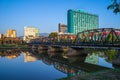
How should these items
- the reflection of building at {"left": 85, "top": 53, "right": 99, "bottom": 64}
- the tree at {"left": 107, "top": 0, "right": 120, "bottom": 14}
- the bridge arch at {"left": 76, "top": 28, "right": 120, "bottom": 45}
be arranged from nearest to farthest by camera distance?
the tree at {"left": 107, "top": 0, "right": 120, "bottom": 14}, the bridge arch at {"left": 76, "top": 28, "right": 120, "bottom": 45}, the reflection of building at {"left": 85, "top": 53, "right": 99, "bottom": 64}

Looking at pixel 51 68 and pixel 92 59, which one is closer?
pixel 51 68

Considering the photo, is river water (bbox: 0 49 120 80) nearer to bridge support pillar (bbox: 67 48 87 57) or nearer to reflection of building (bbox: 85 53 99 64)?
reflection of building (bbox: 85 53 99 64)

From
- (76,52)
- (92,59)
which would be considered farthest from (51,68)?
(76,52)

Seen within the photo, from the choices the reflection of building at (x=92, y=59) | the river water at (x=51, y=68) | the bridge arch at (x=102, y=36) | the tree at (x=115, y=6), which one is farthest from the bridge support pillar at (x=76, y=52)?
the tree at (x=115, y=6)

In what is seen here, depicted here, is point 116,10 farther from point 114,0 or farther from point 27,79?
point 27,79

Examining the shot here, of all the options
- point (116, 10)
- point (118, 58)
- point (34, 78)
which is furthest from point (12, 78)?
point (118, 58)

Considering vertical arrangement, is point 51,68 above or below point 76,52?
below

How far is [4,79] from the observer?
103 ft

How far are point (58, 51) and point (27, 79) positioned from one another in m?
66.1

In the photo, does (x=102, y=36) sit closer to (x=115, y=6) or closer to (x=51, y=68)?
(x=51, y=68)

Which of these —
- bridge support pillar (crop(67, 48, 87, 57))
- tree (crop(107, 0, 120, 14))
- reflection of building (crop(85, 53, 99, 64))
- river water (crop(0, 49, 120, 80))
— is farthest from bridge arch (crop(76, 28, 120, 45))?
tree (crop(107, 0, 120, 14))

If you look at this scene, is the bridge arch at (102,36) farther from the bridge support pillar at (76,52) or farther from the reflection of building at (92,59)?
the reflection of building at (92,59)

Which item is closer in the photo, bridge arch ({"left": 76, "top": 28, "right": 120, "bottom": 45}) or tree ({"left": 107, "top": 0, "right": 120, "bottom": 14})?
tree ({"left": 107, "top": 0, "right": 120, "bottom": 14})

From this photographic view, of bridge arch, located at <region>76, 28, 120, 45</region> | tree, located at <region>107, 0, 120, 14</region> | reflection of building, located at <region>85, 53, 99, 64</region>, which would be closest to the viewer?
tree, located at <region>107, 0, 120, 14</region>
